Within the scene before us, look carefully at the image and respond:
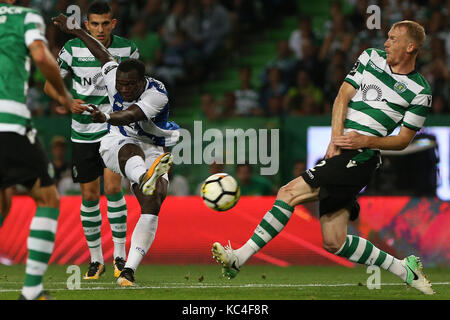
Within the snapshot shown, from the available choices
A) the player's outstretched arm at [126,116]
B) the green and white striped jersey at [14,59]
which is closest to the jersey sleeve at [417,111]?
the player's outstretched arm at [126,116]

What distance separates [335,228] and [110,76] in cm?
272

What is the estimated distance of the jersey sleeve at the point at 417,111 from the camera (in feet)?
24.7

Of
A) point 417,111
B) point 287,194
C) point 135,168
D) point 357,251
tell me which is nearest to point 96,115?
point 135,168

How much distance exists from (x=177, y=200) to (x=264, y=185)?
1392mm

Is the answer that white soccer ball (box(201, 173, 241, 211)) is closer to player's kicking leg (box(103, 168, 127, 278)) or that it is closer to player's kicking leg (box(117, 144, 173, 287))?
player's kicking leg (box(117, 144, 173, 287))

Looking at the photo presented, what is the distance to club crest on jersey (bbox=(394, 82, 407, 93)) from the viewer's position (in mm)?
7559

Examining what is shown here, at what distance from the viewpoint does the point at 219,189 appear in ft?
26.2

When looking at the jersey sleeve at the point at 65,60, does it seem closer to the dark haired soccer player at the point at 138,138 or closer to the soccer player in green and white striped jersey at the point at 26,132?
the dark haired soccer player at the point at 138,138

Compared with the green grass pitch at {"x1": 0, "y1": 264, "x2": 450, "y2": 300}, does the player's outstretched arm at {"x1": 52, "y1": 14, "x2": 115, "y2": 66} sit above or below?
above

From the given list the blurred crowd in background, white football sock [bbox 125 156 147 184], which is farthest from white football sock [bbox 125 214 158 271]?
the blurred crowd in background

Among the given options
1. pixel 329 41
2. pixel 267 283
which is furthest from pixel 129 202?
pixel 329 41

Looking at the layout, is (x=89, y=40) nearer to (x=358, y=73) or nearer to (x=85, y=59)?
(x=85, y=59)

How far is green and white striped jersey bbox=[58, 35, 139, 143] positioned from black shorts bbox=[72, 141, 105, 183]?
0.08 m

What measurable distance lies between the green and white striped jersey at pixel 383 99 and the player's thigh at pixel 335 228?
28.5 inches
